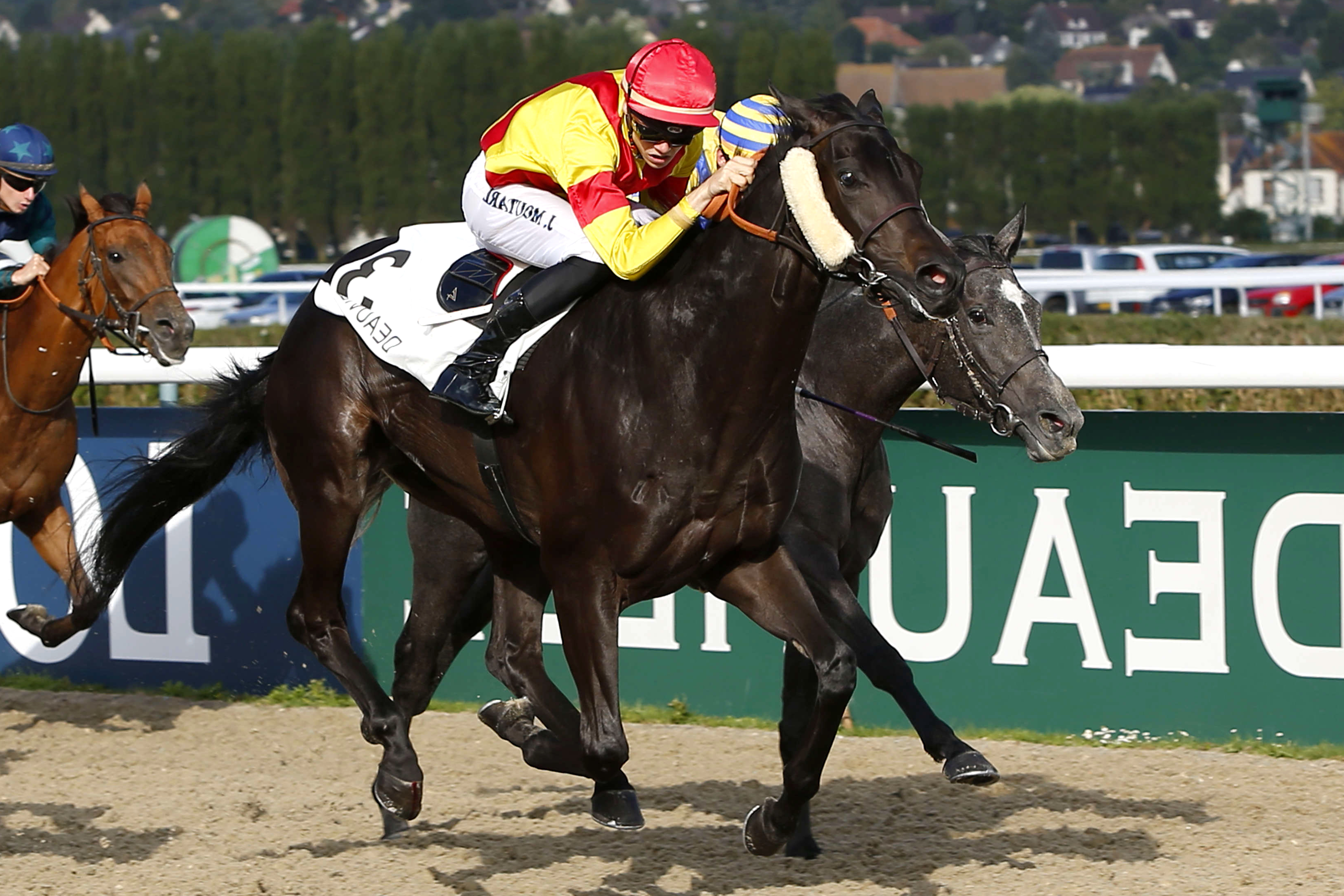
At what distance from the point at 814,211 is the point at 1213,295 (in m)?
14.8

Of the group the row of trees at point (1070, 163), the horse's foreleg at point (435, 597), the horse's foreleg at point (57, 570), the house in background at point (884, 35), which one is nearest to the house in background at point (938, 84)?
the house in background at point (884, 35)

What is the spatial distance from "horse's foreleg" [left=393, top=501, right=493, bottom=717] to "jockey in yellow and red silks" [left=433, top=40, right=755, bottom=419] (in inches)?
37.7

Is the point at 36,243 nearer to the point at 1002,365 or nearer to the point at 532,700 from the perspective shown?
the point at 532,700

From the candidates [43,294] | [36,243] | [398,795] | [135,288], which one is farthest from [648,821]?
[36,243]

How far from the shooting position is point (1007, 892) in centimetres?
394

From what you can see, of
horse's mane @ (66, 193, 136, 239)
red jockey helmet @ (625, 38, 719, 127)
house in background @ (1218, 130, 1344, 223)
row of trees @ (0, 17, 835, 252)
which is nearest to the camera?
red jockey helmet @ (625, 38, 719, 127)

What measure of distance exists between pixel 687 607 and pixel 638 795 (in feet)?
3.23

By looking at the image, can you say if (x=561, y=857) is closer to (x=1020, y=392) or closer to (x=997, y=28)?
(x=1020, y=392)

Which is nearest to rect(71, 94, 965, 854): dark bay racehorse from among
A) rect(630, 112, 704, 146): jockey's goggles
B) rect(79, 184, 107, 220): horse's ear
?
rect(630, 112, 704, 146): jockey's goggles

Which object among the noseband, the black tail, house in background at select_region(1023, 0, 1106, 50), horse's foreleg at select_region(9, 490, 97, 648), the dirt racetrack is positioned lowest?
the dirt racetrack

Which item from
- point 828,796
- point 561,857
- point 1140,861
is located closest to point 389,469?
point 561,857

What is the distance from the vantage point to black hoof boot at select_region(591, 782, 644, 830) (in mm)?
3629

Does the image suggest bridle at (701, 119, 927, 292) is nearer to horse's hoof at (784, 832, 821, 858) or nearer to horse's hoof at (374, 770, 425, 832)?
horse's hoof at (374, 770, 425, 832)

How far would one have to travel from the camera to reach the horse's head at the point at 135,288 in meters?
5.87
